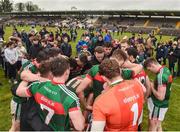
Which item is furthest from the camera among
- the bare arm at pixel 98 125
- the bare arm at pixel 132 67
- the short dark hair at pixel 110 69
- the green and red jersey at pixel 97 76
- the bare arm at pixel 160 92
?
the bare arm at pixel 160 92

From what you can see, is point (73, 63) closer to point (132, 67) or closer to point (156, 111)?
point (132, 67)

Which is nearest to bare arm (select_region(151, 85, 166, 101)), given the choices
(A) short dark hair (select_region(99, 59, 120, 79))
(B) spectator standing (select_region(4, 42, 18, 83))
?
(A) short dark hair (select_region(99, 59, 120, 79))

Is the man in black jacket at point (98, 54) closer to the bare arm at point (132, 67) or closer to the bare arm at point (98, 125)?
the bare arm at point (132, 67)

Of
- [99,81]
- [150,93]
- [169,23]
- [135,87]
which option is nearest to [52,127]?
[135,87]

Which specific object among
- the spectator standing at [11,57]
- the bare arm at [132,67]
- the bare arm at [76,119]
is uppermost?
the bare arm at [132,67]

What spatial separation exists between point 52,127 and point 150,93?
2.49 m

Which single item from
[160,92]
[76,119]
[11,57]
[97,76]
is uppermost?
[97,76]

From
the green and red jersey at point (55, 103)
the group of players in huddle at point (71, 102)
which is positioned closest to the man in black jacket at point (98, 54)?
the group of players in huddle at point (71, 102)

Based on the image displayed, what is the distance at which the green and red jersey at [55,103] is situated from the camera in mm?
3404

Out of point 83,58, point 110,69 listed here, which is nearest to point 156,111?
point 83,58

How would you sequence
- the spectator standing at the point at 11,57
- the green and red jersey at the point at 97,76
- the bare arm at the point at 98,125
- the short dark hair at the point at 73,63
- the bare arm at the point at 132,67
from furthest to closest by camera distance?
the spectator standing at the point at 11,57 < the short dark hair at the point at 73,63 < the bare arm at the point at 132,67 < the green and red jersey at the point at 97,76 < the bare arm at the point at 98,125

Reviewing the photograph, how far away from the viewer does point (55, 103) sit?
342cm

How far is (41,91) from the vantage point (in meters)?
3.56

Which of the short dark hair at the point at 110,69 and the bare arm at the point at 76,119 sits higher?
the short dark hair at the point at 110,69
